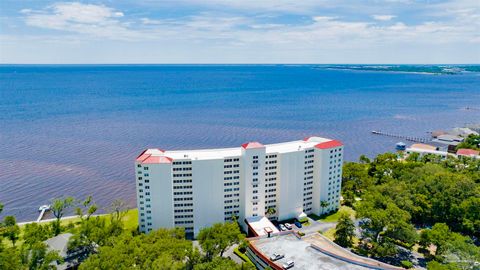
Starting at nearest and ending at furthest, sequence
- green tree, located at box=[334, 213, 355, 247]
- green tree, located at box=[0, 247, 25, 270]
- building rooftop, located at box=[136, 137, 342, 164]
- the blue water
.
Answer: green tree, located at box=[0, 247, 25, 270]
green tree, located at box=[334, 213, 355, 247]
building rooftop, located at box=[136, 137, 342, 164]
the blue water

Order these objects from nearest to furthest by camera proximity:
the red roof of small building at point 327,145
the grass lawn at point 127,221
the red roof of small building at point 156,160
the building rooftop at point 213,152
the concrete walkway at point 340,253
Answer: the concrete walkway at point 340,253 → the red roof of small building at point 156,160 → the building rooftop at point 213,152 → the grass lawn at point 127,221 → the red roof of small building at point 327,145

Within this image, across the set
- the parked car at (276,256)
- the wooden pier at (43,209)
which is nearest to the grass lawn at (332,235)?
the parked car at (276,256)

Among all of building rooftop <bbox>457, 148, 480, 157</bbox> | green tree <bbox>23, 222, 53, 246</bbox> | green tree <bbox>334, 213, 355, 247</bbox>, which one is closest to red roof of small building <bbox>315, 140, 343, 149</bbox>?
green tree <bbox>334, 213, 355, 247</bbox>

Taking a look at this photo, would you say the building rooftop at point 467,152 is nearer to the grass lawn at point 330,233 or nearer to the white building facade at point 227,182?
the white building facade at point 227,182

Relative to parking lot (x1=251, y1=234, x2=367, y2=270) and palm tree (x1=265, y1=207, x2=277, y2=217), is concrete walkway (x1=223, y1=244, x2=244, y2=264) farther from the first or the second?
palm tree (x1=265, y1=207, x2=277, y2=217)

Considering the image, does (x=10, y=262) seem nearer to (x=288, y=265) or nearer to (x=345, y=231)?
(x=288, y=265)

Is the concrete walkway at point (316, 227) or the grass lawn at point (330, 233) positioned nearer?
the grass lawn at point (330, 233)

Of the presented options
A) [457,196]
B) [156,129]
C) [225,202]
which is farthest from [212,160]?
[156,129]

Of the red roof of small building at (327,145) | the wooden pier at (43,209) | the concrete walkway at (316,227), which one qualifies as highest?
the red roof of small building at (327,145)
